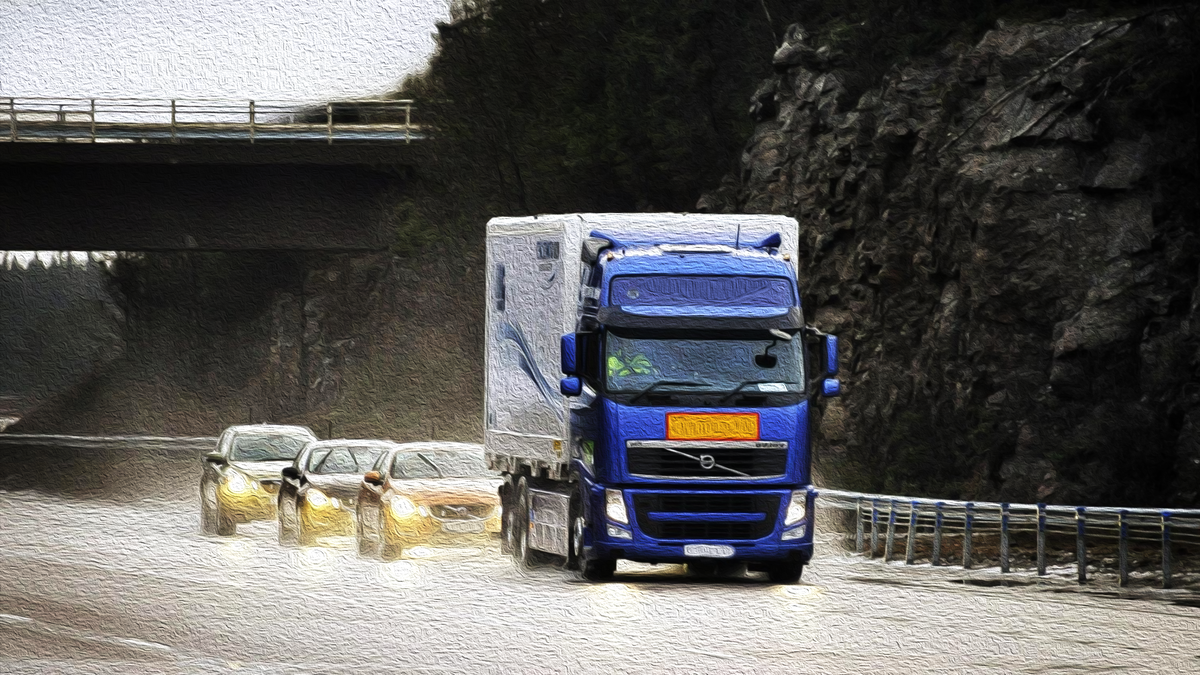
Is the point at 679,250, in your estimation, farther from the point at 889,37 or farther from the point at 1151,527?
the point at 889,37

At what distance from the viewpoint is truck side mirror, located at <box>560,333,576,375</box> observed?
1981 cm

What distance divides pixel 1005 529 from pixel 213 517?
11.7 meters

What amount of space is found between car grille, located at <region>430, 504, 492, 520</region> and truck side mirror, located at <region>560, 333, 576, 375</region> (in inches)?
155

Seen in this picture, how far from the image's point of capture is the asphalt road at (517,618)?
1362cm

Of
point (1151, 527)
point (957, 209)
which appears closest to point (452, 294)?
point (957, 209)

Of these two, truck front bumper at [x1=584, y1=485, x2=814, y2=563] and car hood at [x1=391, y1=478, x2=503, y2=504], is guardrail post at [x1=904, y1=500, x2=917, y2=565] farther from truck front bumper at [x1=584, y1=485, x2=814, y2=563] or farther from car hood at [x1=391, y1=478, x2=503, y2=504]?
car hood at [x1=391, y1=478, x2=503, y2=504]

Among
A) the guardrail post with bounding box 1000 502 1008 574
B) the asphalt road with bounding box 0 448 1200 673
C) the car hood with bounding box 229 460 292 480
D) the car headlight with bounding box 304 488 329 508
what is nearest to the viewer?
the asphalt road with bounding box 0 448 1200 673

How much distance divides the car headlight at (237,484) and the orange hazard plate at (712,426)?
1079 cm

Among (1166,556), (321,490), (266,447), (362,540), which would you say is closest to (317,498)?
(321,490)

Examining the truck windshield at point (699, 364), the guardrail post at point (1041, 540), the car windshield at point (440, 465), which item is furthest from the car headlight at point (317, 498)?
the guardrail post at point (1041, 540)

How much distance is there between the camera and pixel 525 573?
70.2 ft

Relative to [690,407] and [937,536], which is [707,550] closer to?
[690,407]

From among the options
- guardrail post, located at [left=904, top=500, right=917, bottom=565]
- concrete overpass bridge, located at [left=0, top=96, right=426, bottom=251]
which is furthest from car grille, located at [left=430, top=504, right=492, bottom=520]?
concrete overpass bridge, located at [left=0, top=96, right=426, bottom=251]

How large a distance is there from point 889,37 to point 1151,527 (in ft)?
48.1
